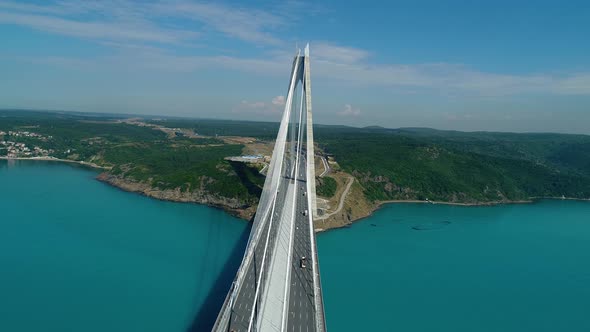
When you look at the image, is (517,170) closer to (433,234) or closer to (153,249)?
(433,234)

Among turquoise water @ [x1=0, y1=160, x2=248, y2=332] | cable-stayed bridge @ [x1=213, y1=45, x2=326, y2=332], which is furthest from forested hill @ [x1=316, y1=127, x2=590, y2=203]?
turquoise water @ [x1=0, y1=160, x2=248, y2=332]

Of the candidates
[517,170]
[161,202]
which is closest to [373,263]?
[161,202]

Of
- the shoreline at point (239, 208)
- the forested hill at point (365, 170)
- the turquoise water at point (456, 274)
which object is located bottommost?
the turquoise water at point (456, 274)

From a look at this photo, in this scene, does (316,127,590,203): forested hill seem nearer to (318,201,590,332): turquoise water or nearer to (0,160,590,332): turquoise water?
(318,201,590,332): turquoise water

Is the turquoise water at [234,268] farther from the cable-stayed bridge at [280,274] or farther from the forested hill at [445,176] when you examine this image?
the forested hill at [445,176]

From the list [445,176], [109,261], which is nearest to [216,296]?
[109,261]

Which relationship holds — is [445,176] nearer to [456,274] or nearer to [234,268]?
[456,274]

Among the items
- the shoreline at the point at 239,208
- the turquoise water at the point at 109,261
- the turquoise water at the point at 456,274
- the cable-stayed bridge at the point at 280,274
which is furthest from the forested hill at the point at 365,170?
the cable-stayed bridge at the point at 280,274
